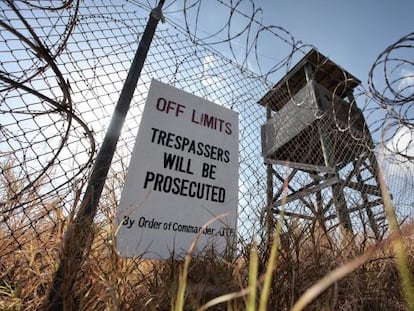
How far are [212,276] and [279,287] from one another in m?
0.32

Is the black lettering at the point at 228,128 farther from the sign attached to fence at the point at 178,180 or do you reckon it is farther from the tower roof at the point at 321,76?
the tower roof at the point at 321,76

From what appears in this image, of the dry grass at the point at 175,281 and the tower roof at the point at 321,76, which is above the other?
the tower roof at the point at 321,76

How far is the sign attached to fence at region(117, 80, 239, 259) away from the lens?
1.41m

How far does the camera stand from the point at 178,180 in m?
1.61

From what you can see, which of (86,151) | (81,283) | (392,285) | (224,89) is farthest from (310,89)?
(81,283)

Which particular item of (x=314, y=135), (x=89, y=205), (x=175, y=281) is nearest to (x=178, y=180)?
(x=89, y=205)

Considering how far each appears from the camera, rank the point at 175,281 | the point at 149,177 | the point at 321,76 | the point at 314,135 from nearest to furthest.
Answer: the point at 175,281, the point at 149,177, the point at 314,135, the point at 321,76

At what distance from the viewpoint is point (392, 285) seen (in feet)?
4.52

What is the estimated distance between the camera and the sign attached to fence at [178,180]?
4.62 ft

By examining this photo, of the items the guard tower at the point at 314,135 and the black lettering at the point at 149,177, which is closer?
the black lettering at the point at 149,177

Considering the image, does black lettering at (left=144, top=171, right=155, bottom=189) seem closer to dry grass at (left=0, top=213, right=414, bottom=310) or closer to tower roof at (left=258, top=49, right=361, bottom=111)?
dry grass at (left=0, top=213, right=414, bottom=310)

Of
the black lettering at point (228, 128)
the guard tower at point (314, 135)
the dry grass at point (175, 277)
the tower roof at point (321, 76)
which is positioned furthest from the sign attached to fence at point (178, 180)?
the tower roof at point (321, 76)

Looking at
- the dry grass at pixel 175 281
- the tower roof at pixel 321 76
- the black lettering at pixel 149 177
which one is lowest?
the dry grass at pixel 175 281

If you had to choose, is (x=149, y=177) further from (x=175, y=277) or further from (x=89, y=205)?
(x=175, y=277)
